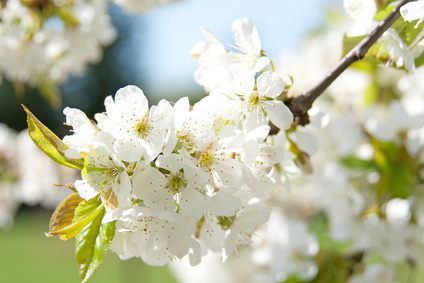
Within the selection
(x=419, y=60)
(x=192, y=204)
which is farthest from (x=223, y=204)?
(x=419, y=60)

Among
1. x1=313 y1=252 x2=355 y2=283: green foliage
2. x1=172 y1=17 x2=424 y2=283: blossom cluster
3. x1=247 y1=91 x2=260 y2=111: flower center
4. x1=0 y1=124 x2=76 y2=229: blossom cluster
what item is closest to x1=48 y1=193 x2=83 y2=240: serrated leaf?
x1=247 y1=91 x2=260 y2=111: flower center

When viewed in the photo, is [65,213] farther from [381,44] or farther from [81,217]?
[381,44]

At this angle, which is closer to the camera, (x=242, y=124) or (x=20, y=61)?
(x=242, y=124)

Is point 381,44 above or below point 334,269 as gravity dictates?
above

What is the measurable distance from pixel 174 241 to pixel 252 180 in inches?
4.6

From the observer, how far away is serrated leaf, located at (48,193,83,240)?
0.77m

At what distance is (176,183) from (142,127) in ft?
0.25

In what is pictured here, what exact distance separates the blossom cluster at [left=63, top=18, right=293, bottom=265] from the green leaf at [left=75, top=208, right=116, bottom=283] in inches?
0.8

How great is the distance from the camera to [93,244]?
29.3 inches

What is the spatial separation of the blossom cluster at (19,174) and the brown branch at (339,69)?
5.21ft

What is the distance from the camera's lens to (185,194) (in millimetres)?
705

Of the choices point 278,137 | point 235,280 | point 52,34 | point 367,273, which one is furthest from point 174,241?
point 235,280

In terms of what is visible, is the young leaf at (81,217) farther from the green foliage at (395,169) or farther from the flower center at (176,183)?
the green foliage at (395,169)

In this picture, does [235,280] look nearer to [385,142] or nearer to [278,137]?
[385,142]
